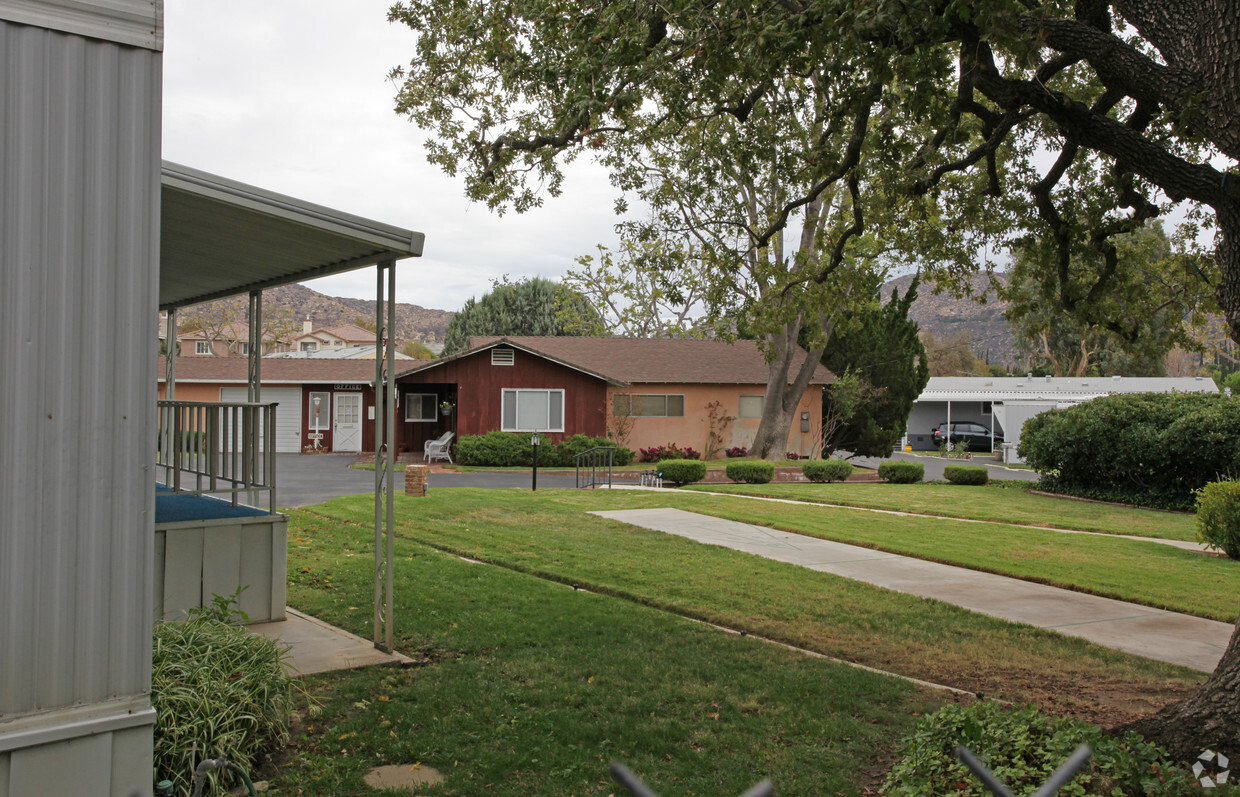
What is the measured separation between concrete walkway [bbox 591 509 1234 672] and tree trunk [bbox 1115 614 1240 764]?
95.1 inches

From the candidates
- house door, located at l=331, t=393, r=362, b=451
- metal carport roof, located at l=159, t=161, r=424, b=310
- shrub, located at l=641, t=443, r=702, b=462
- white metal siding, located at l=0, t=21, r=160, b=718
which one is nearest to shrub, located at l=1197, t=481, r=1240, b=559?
metal carport roof, located at l=159, t=161, r=424, b=310

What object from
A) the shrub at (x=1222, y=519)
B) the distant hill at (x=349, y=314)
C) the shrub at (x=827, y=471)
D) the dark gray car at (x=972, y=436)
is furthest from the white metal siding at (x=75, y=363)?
the distant hill at (x=349, y=314)

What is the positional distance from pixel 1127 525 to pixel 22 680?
52.8ft

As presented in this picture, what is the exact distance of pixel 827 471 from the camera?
23.9m

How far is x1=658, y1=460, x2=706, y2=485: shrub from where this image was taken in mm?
22359

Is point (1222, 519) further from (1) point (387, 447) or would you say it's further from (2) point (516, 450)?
(2) point (516, 450)

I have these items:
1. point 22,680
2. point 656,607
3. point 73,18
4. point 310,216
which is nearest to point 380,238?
point 310,216

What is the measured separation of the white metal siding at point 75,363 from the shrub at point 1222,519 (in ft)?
41.7

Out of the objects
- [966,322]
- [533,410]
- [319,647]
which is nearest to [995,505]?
[319,647]

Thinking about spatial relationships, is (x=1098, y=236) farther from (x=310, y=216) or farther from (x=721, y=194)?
(x=310, y=216)

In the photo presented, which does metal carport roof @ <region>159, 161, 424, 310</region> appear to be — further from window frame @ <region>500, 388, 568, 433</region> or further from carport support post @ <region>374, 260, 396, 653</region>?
window frame @ <region>500, 388, 568, 433</region>

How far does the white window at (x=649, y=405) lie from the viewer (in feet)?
99.1

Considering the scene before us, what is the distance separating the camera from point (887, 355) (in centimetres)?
3131

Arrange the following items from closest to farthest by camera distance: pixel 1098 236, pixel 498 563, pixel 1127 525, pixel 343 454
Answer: pixel 1098 236 → pixel 498 563 → pixel 1127 525 → pixel 343 454
